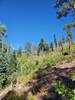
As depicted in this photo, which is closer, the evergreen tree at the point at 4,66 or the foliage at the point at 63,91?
the foliage at the point at 63,91

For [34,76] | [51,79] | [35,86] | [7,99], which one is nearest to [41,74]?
[34,76]

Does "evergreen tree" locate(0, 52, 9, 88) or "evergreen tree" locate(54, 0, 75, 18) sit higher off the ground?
"evergreen tree" locate(54, 0, 75, 18)

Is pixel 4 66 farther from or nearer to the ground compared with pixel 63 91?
nearer to the ground

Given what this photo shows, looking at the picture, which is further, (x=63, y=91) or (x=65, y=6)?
(x=65, y=6)

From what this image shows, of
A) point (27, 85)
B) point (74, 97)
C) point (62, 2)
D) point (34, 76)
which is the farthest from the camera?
point (62, 2)

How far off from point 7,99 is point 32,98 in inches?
50.3

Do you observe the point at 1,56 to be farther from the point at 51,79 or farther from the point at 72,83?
the point at 72,83

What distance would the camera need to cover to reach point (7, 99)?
10.7 m

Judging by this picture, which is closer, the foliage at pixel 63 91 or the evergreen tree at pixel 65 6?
the foliage at pixel 63 91

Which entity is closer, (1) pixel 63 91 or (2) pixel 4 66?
(1) pixel 63 91

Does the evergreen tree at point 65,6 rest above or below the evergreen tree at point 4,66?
above

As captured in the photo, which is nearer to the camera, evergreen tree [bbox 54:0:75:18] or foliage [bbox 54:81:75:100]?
foliage [bbox 54:81:75:100]

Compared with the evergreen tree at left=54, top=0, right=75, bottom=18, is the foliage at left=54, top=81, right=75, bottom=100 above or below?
below

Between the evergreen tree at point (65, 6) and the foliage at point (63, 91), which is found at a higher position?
the evergreen tree at point (65, 6)
